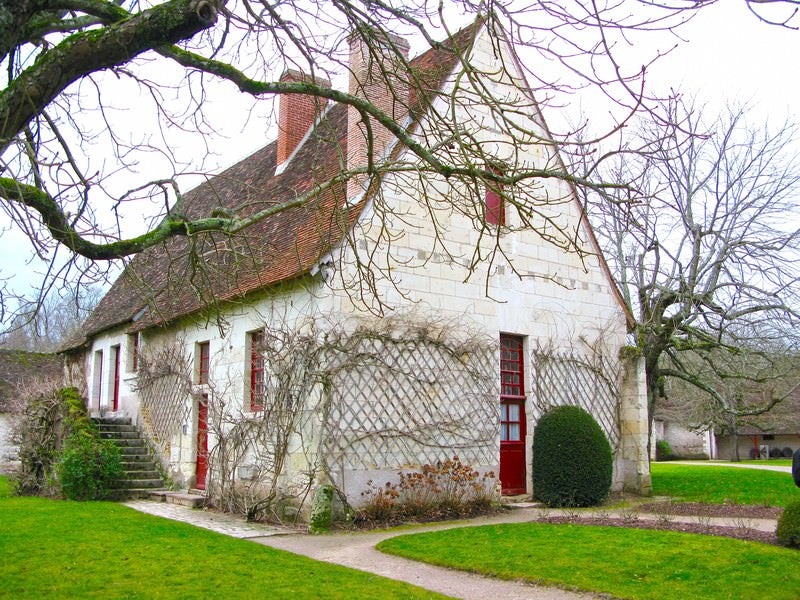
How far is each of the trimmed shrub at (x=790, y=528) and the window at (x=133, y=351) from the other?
14.1 meters

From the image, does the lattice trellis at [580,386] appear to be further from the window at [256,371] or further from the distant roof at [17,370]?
the distant roof at [17,370]

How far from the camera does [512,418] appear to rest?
551 inches

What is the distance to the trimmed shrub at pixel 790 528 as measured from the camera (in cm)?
862

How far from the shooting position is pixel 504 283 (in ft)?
45.8

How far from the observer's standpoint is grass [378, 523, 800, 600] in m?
6.96

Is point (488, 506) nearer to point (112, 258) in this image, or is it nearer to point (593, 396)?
point (593, 396)

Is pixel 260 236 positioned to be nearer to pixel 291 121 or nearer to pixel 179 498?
pixel 179 498

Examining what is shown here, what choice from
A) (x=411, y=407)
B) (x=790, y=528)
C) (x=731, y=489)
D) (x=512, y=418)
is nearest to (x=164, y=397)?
(x=411, y=407)

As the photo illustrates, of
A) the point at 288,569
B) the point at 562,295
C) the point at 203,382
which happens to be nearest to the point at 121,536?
the point at 288,569

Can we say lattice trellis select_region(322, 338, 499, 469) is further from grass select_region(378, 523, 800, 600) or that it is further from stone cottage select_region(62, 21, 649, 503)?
grass select_region(378, 523, 800, 600)

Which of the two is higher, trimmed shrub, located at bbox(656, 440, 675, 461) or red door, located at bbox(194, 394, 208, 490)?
red door, located at bbox(194, 394, 208, 490)

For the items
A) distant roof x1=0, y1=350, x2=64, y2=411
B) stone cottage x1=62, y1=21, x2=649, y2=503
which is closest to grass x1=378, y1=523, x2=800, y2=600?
stone cottage x1=62, y1=21, x2=649, y2=503

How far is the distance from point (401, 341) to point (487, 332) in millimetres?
1998

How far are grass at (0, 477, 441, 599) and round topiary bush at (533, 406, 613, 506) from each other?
5.92m
